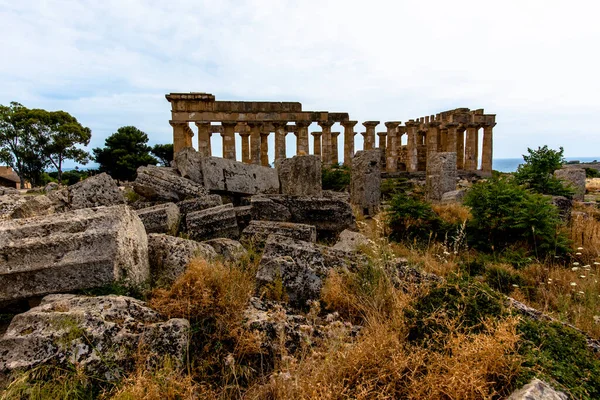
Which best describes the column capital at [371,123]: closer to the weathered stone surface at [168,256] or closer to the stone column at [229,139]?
the stone column at [229,139]

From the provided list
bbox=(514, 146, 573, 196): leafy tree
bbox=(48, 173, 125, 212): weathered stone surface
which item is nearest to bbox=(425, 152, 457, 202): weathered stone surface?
bbox=(514, 146, 573, 196): leafy tree

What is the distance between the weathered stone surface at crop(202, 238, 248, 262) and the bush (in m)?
4.41

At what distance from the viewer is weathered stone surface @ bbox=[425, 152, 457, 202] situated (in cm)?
1333

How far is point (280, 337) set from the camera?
3.02 metres

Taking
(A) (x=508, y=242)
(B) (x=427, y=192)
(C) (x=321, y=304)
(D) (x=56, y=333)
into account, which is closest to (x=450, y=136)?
(B) (x=427, y=192)

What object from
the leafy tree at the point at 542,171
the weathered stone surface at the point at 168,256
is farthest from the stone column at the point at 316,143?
the weathered stone surface at the point at 168,256

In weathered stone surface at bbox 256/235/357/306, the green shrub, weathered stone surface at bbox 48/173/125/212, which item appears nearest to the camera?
weathered stone surface at bbox 256/235/357/306

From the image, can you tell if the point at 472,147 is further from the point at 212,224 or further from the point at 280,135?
the point at 212,224

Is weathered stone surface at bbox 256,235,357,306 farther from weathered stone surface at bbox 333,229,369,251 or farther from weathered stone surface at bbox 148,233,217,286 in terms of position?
weathered stone surface at bbox 333,229,369,251

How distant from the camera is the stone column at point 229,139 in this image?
22.8 meters

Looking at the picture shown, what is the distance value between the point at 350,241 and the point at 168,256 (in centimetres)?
319

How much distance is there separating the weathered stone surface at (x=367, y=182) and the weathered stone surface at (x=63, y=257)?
8.22m

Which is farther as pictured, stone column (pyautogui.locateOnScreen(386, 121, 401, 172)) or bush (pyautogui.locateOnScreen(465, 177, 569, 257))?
stone column (pyautogui.locateOnScreen(386, 121, 401, 172))

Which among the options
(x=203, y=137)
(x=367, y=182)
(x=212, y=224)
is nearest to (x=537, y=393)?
(x=212, y=224)
